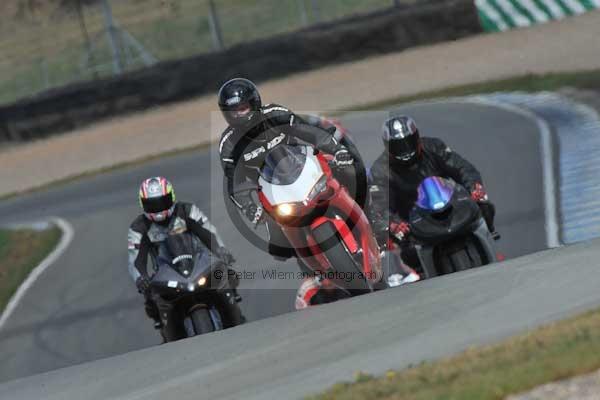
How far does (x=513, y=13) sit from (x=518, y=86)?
4.47 meters

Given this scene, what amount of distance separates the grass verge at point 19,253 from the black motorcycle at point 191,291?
4305 millimetres

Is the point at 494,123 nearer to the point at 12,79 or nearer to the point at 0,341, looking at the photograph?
the point at 0,341

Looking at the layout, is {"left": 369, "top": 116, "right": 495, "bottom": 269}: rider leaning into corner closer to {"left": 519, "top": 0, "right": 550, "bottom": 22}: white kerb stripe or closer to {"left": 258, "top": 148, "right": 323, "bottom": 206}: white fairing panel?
{"left": 258, "top": 148, "right": 323, "bottom": 206}: white fairing panel

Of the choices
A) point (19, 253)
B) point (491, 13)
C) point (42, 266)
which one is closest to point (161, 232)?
point (42, 266)

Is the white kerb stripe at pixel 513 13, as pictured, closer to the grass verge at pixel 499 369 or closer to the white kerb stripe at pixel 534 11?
the white kerb stripe at pixel 534 11

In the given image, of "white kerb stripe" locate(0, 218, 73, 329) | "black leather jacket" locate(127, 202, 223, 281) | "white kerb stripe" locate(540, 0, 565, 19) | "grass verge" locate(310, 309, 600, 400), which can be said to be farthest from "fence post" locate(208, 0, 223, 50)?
"grass verge" locate(310, 309, 600, 400)

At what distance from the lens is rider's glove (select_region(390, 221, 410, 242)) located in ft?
26.4

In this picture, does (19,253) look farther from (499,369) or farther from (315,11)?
(315,11)

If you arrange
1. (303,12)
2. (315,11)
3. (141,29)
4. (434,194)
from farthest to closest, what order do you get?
(141,29), (303,12), (315,11), (434,194)

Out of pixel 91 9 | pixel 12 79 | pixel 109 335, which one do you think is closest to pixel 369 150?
pixel 109 335

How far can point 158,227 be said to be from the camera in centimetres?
901

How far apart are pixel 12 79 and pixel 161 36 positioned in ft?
12.6

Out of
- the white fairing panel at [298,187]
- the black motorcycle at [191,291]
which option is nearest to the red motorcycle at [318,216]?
the white fairing panel at [298,187]

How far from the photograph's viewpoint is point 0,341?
1112cm
